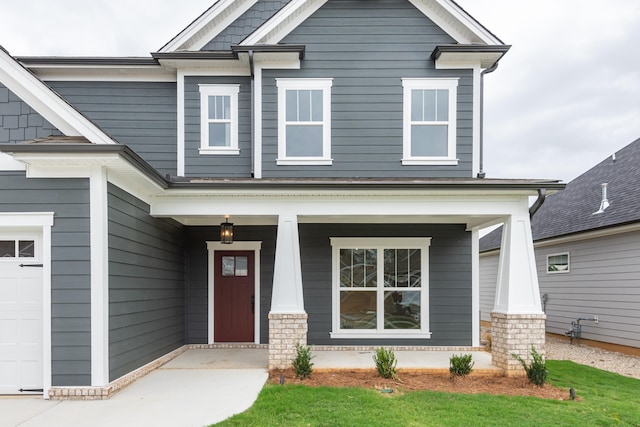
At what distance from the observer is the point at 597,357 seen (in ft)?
29.7

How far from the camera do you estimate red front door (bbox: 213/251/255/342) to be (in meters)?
8.98

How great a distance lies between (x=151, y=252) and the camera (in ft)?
22.9

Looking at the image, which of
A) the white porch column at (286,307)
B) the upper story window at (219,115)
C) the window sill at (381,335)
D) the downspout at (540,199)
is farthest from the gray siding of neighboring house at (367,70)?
the window sill at (381,335)

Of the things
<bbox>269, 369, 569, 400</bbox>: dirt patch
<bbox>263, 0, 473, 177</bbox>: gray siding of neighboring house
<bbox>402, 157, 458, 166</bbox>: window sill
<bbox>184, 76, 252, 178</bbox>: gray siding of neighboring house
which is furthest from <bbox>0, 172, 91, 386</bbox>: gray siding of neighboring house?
<bbox>402, 157, 458, 166</bbox>: window sill

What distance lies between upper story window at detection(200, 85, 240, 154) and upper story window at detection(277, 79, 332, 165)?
1.05m

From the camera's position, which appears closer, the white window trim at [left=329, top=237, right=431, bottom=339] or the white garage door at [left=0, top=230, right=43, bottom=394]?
the white garage door at [left=0, top=230, right=43, bottom=394]

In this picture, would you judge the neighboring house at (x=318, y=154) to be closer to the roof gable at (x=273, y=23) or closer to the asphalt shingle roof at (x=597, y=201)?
the roof gable at (x=273, y=23)

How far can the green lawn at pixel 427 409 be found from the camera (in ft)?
15.3

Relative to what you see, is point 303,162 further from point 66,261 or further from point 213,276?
point 66,261

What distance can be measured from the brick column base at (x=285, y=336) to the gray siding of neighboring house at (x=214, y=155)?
3298 mm

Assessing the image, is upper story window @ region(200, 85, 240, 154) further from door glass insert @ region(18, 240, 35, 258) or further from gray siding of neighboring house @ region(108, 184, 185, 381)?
door glass insert @ region(18, 240, 35, 258)

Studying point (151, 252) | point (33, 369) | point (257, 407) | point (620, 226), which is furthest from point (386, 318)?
point (33, 369)

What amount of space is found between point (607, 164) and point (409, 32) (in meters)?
8.97

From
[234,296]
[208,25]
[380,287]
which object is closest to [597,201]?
[380,287]
